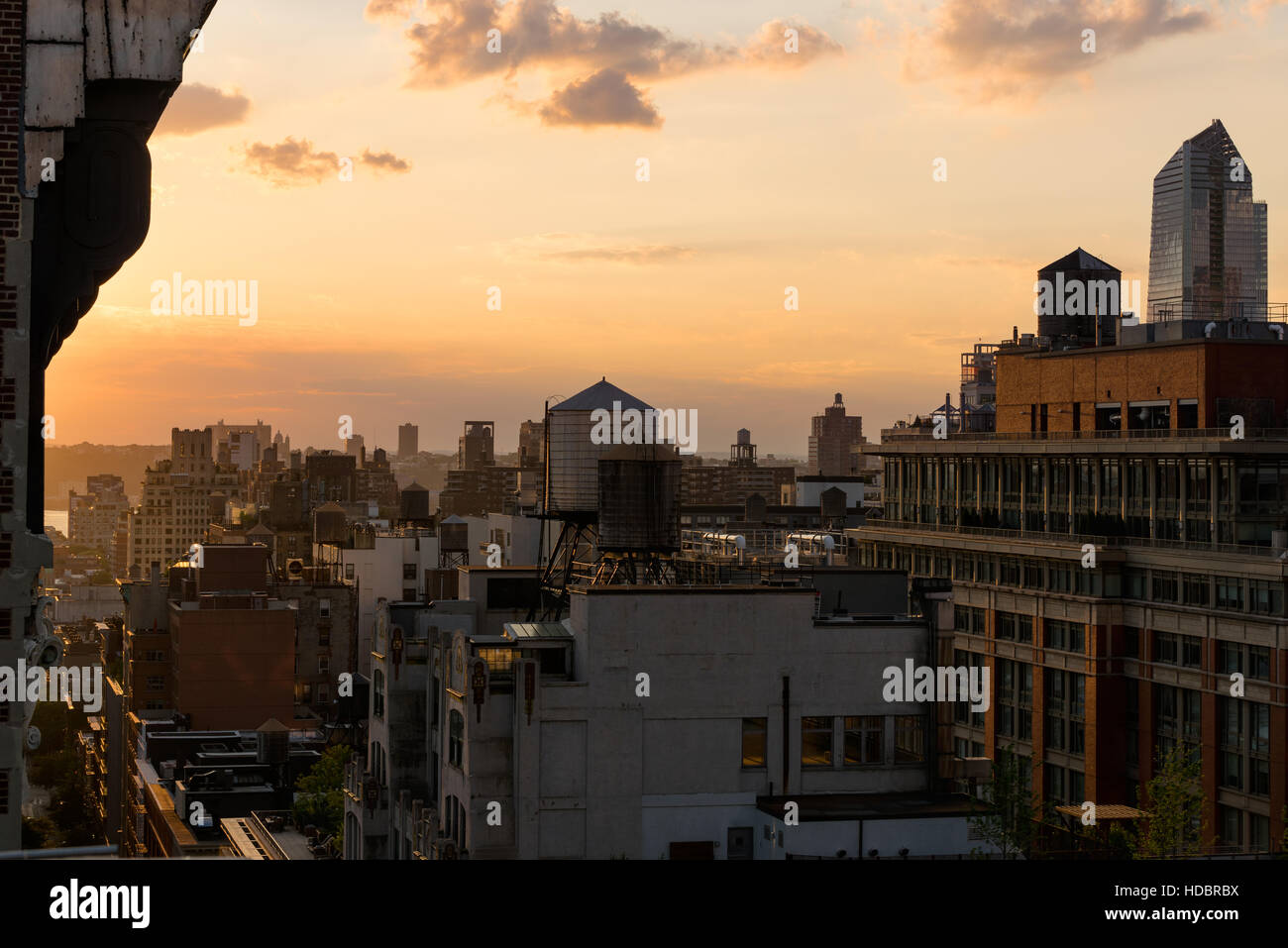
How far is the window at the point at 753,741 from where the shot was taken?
38.6 m

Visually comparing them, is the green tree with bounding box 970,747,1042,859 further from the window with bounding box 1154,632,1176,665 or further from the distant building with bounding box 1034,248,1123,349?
the distant building with bounding box 1034,248,1123,349

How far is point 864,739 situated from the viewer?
39219mm

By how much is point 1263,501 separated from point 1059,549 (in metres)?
10.7

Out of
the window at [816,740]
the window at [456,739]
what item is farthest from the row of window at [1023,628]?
the window at [456,739]

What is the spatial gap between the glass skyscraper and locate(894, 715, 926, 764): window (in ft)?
285

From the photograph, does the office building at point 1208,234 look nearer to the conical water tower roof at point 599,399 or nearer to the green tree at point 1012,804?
the green tree at point 1012,804

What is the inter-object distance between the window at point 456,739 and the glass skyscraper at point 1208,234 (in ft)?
303

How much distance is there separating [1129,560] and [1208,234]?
6057cm

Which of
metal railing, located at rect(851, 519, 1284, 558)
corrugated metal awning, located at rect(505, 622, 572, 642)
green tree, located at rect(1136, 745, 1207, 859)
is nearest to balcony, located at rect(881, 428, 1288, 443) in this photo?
metal railing, located at rect(851, 519, 1284, 558)

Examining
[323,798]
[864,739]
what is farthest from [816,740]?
[323,798]

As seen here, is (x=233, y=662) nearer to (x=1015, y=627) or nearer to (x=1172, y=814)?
(x=1015, y=627)
